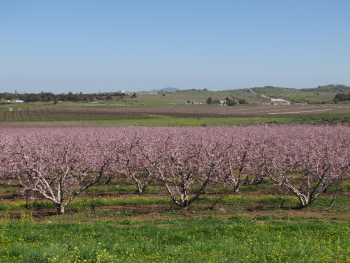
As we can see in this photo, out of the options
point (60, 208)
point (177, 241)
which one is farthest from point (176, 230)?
point (60, 208)

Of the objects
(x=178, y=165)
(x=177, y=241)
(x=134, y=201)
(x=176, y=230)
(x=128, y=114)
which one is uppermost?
Result: (x=128, y=114)

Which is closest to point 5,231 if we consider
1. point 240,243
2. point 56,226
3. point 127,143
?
point 56,226

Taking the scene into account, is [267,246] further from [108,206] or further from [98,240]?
[108,206]

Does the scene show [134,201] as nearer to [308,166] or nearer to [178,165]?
[178,165]

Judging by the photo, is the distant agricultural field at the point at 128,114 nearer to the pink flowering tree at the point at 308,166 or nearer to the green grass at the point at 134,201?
the green grass at the point at 134,201

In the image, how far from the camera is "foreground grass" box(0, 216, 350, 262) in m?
7.36

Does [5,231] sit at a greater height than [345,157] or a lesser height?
lesser

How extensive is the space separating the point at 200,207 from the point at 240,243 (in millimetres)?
5685

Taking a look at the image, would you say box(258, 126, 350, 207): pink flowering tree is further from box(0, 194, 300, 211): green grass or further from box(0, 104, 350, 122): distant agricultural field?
box(0, 104, 350, 122): distant agricultural field

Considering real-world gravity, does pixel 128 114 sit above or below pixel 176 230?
above

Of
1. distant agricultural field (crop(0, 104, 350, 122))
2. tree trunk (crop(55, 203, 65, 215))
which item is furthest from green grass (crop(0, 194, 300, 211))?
distant agricultural field (crop(0, 104, 350, 122))

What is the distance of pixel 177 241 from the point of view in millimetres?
9148

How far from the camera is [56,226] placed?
432 inches

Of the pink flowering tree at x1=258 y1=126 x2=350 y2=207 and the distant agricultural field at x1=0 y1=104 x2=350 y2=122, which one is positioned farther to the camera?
the distant agricultural field at x1=0 y1=104 x2=350 y2=122
